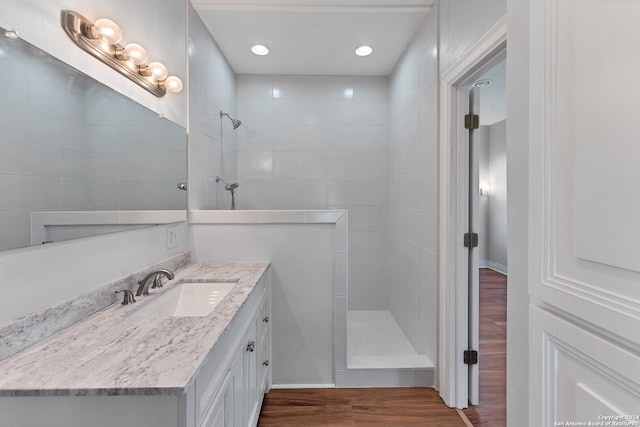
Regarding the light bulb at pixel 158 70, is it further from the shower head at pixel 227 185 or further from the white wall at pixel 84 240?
the shower head at pixel 227 185

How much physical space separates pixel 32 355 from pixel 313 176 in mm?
2637

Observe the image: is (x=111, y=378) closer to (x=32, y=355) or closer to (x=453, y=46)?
(x=32, y=355)

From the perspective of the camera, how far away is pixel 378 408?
189 cm

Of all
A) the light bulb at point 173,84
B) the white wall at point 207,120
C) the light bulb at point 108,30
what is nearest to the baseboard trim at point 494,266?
the white wall at point 207,120

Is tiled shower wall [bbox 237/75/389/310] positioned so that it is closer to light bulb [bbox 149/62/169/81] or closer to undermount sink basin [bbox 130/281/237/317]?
light bulb [bbox 149/62/169/81]

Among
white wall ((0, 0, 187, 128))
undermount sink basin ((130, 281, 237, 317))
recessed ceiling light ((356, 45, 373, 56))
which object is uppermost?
recessed ceiling light ((356, 45, 373, 56))

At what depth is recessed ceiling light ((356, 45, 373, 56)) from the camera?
2.66 metres

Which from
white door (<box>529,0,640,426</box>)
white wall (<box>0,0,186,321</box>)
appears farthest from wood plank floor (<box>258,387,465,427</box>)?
white door (<box>529,0,640,426</box>)

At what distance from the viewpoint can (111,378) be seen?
73 centimetres

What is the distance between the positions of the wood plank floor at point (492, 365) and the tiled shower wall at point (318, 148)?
103 centimetres

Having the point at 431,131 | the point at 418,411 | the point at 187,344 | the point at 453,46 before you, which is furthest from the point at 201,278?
the point at 453,46

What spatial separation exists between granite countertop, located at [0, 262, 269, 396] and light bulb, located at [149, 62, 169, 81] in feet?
4.00

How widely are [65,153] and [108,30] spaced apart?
60 centimetres

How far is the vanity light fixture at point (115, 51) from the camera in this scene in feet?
3.81
